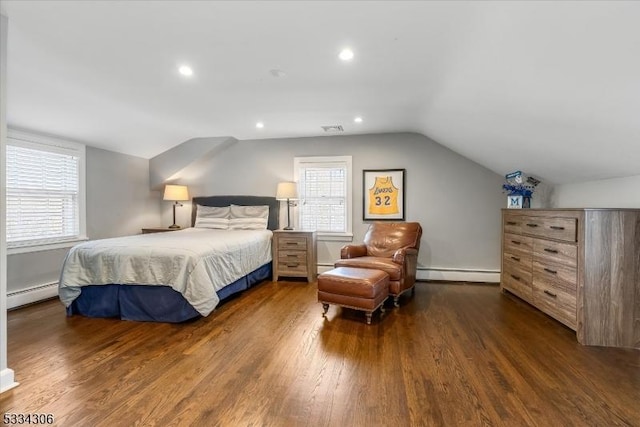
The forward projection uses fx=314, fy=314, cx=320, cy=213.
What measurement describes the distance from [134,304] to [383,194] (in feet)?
11.4

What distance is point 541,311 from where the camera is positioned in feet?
10.7

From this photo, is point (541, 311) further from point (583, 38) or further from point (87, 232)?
point (87, 232)

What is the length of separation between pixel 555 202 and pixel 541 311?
1.50 m

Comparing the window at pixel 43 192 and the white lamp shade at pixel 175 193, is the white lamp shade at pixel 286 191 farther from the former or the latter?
the window at pixel 43 192

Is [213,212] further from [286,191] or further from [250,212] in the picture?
[286,191]

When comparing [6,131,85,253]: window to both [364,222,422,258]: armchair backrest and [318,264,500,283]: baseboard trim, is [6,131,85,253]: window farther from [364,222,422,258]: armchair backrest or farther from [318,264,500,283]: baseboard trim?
[318,264,500,283]: baseboard trim

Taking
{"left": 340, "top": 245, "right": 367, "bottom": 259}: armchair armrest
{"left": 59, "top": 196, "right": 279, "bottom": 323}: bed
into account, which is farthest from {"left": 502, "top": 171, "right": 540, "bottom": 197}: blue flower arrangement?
{"left": 59, "top": 196, "right": 279, "bottom": 323}: bed

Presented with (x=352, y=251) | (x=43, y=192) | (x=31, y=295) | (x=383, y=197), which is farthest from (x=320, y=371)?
(x=43, y=192)

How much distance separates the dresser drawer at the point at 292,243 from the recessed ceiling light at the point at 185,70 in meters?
2.58

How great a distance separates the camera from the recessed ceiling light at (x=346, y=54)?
2.26 m

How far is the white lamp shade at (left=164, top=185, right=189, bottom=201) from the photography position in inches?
202

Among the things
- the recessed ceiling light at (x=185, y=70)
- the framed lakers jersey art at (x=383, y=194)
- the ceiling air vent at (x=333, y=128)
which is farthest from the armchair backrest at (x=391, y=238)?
the recessed ceiling light at (x=185, y=70)

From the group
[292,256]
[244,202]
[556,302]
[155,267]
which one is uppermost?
A: [244,202]

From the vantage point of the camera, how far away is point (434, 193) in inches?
182
